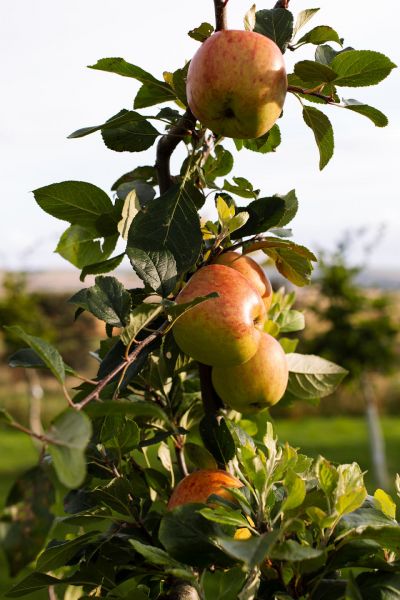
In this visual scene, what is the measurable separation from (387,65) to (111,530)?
32.8 inches

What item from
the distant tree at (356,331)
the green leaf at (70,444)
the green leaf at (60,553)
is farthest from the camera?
the distant tree at (356,331)

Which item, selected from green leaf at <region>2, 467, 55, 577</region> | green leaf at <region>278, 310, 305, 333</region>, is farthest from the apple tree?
green leaf at <region>278, 310, 305, 333</region>

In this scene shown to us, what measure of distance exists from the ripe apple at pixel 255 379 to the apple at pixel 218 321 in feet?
0.17

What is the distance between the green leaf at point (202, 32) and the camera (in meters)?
1.15

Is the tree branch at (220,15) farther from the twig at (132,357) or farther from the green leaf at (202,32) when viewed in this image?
the twig at (132,357)

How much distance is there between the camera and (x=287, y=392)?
1478 mm

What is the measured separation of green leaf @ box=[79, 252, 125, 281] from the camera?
4.31 ft

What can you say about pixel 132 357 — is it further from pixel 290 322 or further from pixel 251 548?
pixel 290 322

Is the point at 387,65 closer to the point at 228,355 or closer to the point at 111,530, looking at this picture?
the point at 228,355

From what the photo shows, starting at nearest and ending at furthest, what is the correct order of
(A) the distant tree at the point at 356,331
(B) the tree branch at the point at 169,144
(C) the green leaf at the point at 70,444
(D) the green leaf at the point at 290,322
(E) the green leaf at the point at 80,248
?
(C) the green leaf at the point at 70,444, (B) the tree branch at the point at 169,144, (E) the green leaf at the point at 80,248, (D) the green leaf at the point at 290,322, (A) the distant tree at the point at 356,331

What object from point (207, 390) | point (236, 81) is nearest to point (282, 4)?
point (236, 81)

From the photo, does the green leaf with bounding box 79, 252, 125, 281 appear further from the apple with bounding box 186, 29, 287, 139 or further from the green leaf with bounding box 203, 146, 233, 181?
the apple with bounding box 186, 29, 287, 139

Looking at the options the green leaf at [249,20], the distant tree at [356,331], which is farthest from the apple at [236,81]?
the distant tree at [356,331]

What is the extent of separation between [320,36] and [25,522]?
85 cm
